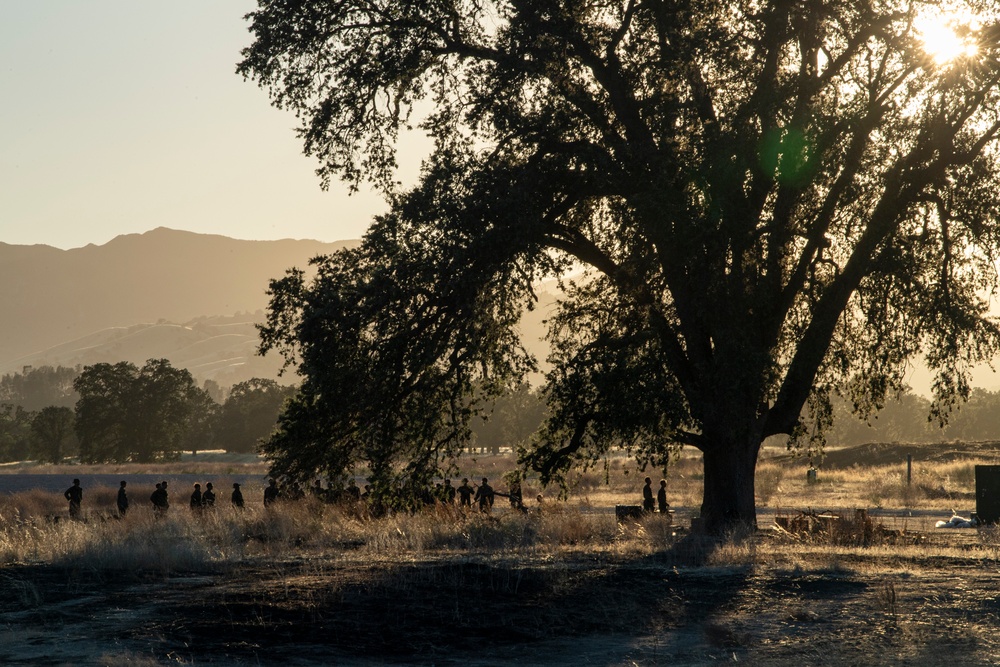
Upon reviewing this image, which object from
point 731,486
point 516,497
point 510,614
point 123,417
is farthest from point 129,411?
point 510,614

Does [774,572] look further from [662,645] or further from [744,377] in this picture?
[662,645]

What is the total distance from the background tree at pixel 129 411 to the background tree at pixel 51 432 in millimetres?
8502

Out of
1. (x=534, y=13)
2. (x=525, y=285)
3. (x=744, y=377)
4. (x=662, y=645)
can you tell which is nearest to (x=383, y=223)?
(x=525, y=285)

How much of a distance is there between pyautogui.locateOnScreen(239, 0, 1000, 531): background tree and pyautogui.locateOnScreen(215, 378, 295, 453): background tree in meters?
88.2

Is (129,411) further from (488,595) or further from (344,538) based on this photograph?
(488,595)

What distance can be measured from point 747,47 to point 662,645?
1109 cm

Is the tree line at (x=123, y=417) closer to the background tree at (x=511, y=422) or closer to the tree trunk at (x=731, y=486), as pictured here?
the background tree at (x=511, y=422)

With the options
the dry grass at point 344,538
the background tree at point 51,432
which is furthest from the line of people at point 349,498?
the background tree at point 51,432

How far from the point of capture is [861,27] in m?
18.5

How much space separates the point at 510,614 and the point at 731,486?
8.42 m

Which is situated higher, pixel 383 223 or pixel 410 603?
pixel 383 223

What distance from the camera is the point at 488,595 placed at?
13523mm

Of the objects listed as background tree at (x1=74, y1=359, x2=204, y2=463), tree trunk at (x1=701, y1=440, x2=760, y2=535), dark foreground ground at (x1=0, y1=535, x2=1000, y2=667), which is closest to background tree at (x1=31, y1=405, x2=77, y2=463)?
background tree at (x1=74, y1=359, x2=204, y2=463)

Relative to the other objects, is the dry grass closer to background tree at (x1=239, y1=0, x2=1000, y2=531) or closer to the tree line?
background tree at (x1=239, y1=0, x2=1000, y2=531)
